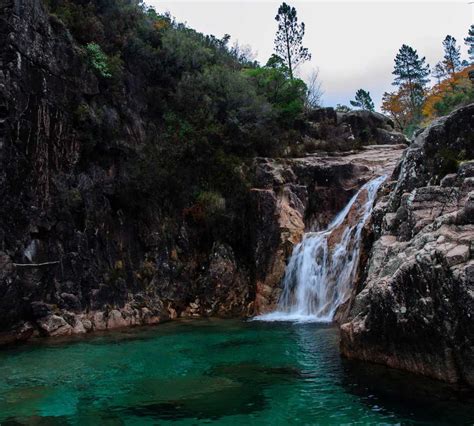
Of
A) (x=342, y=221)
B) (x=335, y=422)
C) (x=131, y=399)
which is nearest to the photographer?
(x=335, y=422)

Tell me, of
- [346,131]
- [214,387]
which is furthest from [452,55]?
[214,387]

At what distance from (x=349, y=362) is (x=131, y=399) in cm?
452

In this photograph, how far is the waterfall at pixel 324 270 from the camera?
17.5 metres

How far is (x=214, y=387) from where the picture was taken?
30.4 ft

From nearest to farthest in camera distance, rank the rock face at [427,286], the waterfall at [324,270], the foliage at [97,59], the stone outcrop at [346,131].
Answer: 1. the rock face at [427,286]
2. the waterfall at [324,270]
3. the foliage at [97,59]
4. the stone outcrop at [346,131]

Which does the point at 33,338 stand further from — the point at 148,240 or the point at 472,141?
the point at 472,141

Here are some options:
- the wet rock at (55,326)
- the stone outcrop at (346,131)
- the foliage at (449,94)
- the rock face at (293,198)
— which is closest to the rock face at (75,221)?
the wet rock at (55,326)

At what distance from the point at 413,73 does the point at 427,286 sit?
168ft

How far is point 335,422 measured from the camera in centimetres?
725

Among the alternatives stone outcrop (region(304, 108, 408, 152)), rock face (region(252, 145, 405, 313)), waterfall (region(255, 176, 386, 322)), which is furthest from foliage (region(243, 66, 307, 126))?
waterfall (region(255, 176, 386, 322))

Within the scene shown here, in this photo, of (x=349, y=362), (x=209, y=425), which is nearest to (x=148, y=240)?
(x=349, y=362)

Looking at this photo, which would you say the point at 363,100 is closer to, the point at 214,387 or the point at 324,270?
the point at 324,270

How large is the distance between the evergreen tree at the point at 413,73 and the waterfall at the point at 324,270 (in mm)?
36831

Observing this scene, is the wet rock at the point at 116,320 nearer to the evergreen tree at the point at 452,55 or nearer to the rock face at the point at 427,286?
the rock face at the point at 427,286
